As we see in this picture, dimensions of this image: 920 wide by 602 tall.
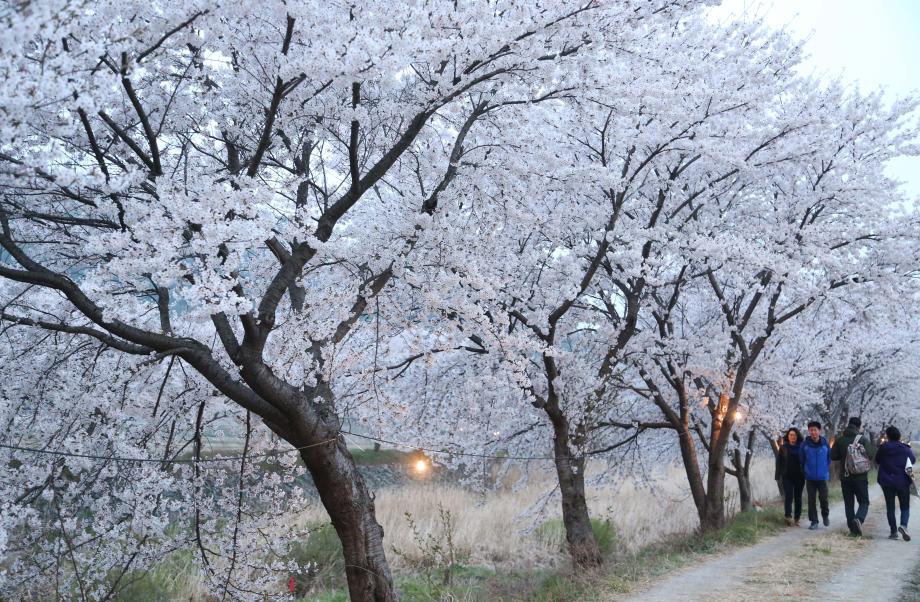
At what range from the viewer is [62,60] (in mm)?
2686

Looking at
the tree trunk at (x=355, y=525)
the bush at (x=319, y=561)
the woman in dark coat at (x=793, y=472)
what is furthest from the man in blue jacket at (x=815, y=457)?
the tree trunk at (x=355, y=525)

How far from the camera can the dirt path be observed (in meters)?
6.43

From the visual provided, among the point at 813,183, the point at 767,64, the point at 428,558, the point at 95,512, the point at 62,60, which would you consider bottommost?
the point at 428,558

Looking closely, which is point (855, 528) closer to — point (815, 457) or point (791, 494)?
point (815, 457)

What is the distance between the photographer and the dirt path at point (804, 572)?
6.43 metres

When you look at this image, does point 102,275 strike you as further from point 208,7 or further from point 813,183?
point 813,183

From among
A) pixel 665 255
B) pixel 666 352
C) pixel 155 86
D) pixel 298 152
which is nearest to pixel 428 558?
pixel 666 352

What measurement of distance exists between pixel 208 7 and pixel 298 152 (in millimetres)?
3135

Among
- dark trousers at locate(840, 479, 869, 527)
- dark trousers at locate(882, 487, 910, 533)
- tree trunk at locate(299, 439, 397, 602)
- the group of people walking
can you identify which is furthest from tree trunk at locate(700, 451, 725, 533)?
tree trunk at locate(299, 439, 397, 602)

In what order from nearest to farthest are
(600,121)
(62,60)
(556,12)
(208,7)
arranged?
(62,60) → (208,7) → (556,12) → (600,121)

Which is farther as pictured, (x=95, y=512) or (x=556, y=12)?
(x=95, y=512)

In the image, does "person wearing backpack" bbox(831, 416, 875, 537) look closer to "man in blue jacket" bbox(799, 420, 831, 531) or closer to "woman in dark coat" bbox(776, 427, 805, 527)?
"man in blue jacket" bbox(799, 420, 831, 531)

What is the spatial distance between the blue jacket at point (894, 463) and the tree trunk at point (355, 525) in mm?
7308

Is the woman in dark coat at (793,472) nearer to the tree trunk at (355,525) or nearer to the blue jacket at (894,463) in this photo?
the blue jacket at (894,463)
